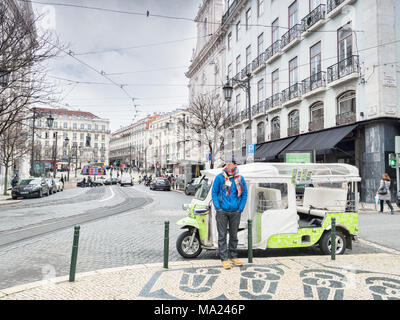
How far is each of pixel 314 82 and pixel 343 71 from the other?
8.89 ft

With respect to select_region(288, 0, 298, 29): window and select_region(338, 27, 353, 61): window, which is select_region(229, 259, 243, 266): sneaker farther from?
select_region(288, 0, 298, 29): window

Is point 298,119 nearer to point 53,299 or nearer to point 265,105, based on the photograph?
point 265,105

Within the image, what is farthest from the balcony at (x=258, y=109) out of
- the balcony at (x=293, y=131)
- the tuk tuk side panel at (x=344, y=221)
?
the tuk tuk side panel at (x=344, y=221)

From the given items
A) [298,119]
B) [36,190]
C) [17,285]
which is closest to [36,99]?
[36,190]

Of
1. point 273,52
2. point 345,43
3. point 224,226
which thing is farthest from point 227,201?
point 273,52

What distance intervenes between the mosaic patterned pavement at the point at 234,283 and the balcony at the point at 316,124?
16.3 meters

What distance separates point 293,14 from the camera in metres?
24.3

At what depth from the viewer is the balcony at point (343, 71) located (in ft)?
58.1

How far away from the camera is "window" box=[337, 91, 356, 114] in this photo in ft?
60.3

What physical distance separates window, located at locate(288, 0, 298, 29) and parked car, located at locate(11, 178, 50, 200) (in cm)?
2355

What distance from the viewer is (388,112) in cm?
1653

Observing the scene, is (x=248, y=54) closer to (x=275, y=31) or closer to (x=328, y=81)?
(x=275, y=31)

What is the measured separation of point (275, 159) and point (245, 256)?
19.8 meters
